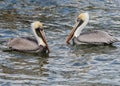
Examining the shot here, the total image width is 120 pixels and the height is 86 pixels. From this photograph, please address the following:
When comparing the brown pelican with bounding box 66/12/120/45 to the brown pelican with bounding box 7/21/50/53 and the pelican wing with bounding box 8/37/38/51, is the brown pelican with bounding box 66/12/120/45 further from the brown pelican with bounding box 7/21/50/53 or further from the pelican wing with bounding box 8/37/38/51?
the pelican wing with bounding box 8/37/38/51

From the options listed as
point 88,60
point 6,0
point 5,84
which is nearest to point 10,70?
point 5,84

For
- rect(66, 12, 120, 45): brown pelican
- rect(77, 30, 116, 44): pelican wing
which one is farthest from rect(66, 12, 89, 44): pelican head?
rect(77, 30, 116, 44): pelican wing

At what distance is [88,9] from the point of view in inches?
799

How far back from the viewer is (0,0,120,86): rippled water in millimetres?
12070

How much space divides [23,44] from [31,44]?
22 cm

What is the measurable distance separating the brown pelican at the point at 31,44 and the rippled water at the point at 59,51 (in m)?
0.23

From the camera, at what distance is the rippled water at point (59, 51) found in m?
12.1

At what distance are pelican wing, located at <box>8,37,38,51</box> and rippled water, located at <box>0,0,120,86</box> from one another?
25cm

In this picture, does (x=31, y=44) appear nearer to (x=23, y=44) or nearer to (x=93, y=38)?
(x=23, y=44)

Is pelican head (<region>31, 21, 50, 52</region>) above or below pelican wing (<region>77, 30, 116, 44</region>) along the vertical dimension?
above

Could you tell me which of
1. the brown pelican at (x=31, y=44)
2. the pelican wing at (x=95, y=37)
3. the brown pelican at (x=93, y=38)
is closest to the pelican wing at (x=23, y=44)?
the brown pelican at (x=31, y=44)

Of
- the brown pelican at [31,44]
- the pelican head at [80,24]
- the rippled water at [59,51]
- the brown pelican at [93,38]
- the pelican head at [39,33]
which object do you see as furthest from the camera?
the pelican head at [80,24]

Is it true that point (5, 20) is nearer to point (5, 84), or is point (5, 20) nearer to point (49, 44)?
point (49, 44)

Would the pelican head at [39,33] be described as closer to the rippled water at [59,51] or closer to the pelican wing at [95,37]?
the rippled water at [59,51]
